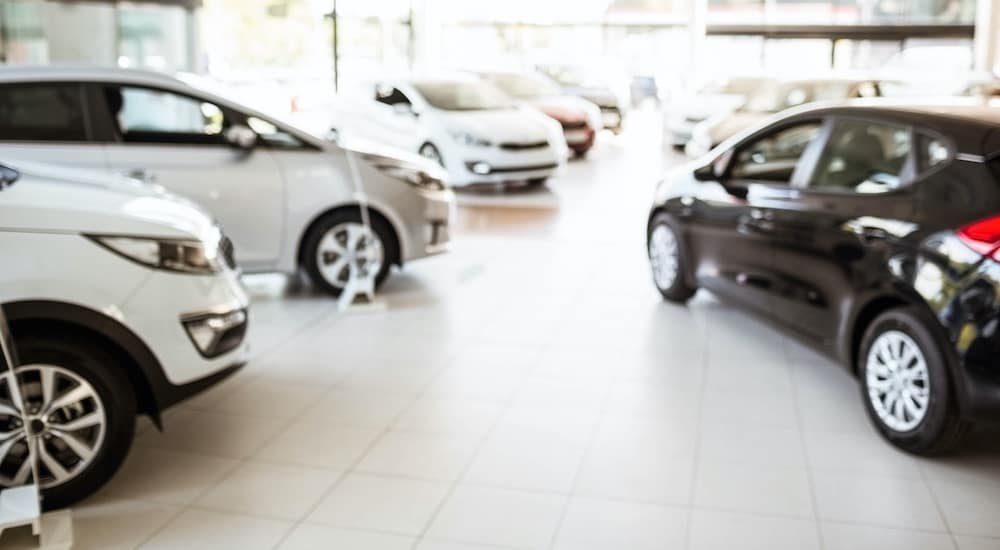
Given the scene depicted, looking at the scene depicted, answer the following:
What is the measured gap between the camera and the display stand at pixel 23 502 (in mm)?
3416

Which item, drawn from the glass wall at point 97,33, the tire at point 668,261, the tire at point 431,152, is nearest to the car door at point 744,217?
the tire at point 668,261

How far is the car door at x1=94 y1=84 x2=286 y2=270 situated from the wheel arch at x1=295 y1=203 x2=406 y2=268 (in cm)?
18

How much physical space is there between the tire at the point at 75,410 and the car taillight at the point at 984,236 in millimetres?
3159

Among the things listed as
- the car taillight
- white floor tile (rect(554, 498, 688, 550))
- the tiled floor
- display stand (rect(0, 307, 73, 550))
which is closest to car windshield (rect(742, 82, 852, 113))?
the tiled floor

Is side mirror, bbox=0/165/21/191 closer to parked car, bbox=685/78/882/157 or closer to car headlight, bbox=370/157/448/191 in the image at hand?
car headlight, bbox=370/157/448/191

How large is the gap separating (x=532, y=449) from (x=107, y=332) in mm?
1732

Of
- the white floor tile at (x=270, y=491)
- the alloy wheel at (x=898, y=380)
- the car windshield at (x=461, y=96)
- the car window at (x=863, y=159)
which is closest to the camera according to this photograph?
the white floor tile at (x=270, y=491)

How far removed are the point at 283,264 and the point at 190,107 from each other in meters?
1.22

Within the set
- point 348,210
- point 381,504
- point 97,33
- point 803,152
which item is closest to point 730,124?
point 97,33

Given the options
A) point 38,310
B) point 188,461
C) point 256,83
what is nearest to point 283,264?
point 188,461

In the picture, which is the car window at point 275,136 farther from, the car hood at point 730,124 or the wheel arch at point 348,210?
the car hood at point 730,124

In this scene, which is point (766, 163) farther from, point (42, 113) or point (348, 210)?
point (42, 113)

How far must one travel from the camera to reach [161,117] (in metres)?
6.57

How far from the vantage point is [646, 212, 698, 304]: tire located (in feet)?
21.5
